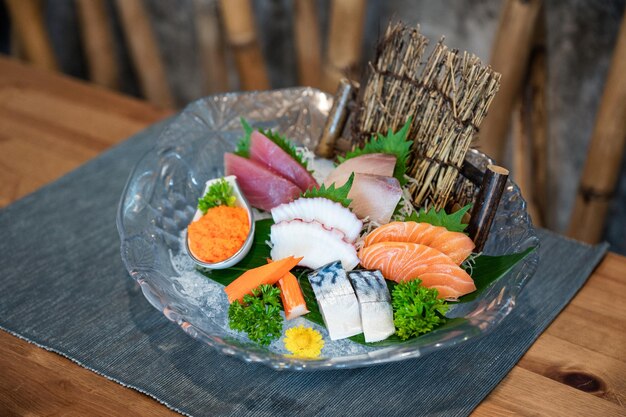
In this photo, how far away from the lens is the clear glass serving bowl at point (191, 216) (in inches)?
43.8

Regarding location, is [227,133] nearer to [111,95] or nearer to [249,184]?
Result: [249,184]

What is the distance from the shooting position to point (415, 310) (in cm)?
115

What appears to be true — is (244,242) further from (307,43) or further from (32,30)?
(32,30)

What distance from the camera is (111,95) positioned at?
225 cm

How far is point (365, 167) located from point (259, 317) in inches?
17.3

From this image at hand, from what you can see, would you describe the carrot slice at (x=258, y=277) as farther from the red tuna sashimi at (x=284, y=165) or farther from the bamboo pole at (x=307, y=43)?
the bamboo pole at (x=307, y=43)

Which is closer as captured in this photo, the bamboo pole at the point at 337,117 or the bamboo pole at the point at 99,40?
the bamboo pole at the point at 337,117

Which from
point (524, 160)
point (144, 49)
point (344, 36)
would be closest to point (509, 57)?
point (524, 160)

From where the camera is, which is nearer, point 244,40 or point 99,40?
point 244,40

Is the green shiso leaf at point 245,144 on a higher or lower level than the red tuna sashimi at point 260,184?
higher

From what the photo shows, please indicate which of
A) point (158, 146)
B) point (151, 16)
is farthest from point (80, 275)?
point (151, 16)

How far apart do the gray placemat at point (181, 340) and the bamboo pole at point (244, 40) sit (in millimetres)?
1105

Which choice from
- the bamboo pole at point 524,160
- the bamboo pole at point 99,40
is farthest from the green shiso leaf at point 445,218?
the bamboo pole at point 99,40

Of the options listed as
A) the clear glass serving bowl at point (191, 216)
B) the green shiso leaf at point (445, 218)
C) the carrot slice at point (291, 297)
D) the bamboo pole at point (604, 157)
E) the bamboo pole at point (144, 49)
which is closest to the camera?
the clear glass serving bowl at point (191, 216)
